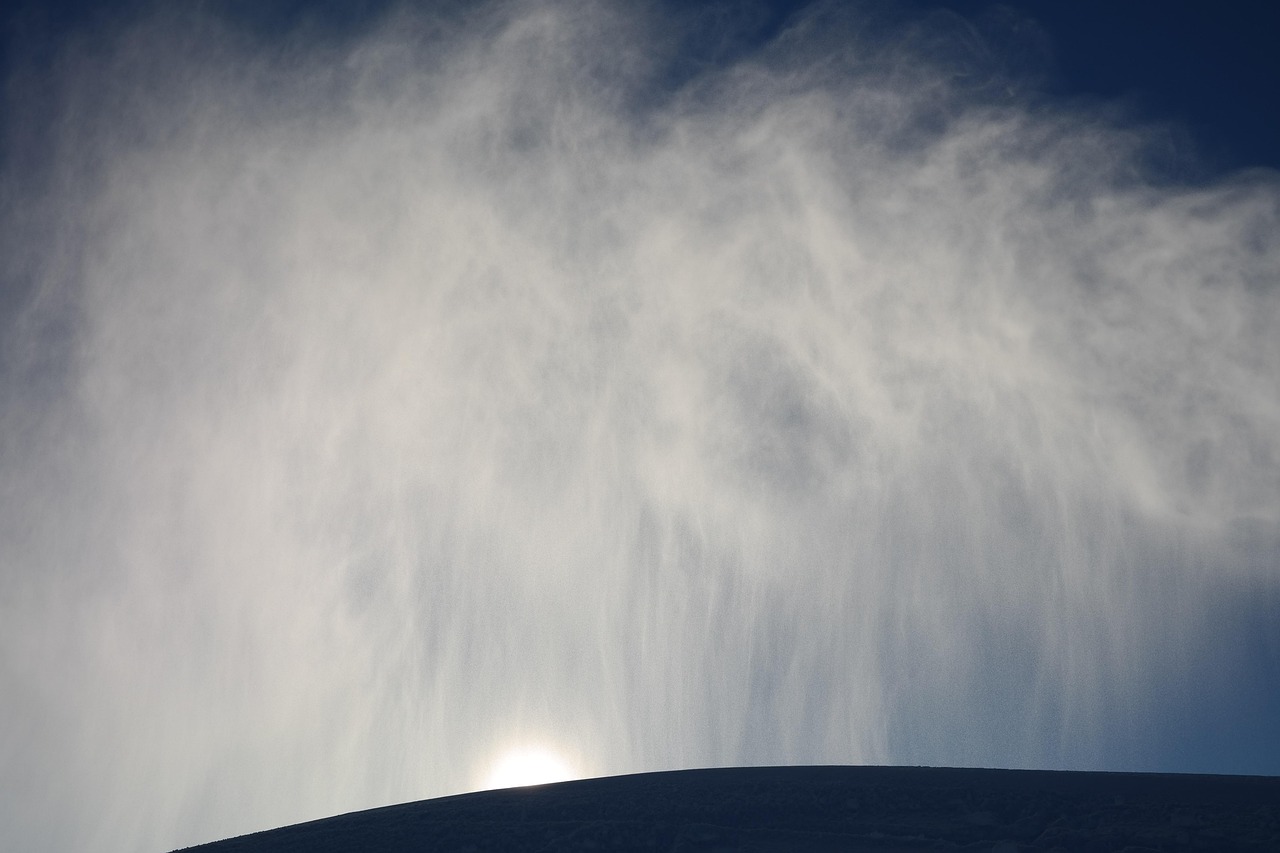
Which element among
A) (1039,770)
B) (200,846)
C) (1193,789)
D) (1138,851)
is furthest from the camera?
(200,846)

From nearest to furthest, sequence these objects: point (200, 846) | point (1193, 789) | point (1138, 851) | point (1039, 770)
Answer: point (1138, 851) → point (1193, 789) → point (1039, 770) → point (200, 846)

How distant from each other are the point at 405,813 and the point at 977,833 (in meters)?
17.4

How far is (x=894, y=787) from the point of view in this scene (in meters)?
28.2

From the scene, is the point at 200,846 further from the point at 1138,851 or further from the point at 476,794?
the point at 1138,851

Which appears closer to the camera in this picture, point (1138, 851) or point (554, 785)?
point (1138, 851)

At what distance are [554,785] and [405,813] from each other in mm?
4882

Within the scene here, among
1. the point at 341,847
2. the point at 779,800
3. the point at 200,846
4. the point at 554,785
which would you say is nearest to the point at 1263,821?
the point at 779,800

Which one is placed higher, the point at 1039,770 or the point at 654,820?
the point at 1039,770

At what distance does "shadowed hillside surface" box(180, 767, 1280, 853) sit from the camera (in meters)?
25.5

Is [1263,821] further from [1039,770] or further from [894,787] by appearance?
[894,787]

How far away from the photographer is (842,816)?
2703 cm

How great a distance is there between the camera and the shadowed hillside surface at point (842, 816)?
83.6 ft

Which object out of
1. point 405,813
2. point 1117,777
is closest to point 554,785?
point 405,813

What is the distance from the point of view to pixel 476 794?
31438 millimetres
